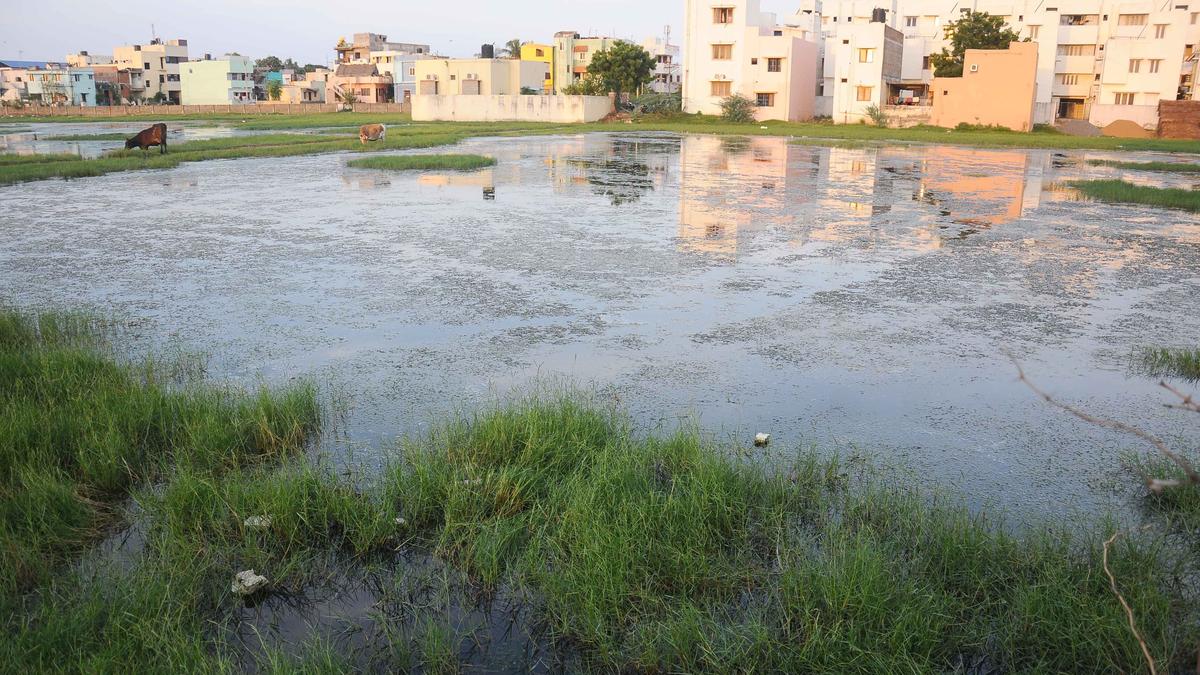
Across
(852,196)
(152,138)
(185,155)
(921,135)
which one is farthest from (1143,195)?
(921,135)

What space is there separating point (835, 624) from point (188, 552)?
2691 millimetres

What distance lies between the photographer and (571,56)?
90.1 metres

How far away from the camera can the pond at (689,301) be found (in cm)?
582

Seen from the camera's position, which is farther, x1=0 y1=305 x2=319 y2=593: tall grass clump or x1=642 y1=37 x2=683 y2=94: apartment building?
x1=642 y1=37 x2=683 y2=94: apartment building

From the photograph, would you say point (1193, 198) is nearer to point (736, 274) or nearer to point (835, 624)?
point (736, 274)

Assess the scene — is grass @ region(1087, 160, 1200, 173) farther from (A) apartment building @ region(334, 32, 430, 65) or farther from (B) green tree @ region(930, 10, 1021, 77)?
(A) apartment building @ region(334, 32, 430, 65)

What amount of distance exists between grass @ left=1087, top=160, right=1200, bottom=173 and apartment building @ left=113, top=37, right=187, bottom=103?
95161mm

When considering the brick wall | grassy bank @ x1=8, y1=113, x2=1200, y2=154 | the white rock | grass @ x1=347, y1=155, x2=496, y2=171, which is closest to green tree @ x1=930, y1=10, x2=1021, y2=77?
grassy bank @ x1=8, y1=113, x2=1200, y2=154

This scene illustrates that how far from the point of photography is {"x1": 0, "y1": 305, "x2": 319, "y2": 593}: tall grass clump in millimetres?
4098

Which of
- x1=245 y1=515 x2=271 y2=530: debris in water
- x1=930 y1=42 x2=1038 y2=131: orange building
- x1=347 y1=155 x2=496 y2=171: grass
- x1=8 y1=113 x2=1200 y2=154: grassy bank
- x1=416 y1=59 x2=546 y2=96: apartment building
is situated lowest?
x1=245 y1=515 x2=271 y2=530: debris in water

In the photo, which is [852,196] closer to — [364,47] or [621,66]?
[621,66]

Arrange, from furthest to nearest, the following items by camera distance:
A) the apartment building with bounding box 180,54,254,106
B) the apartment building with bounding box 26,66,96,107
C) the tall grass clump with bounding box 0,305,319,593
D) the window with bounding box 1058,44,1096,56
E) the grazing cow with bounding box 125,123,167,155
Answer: the apartment building with bounding box 180,54,254,106 → the apartment building with bounding box 26,66,96,107 → the window with bounding box 1058,44,1096,56 → the grazing cow with bounding box 125,123,167,155 → the tall grass clump with bounding box 0,305,319,593

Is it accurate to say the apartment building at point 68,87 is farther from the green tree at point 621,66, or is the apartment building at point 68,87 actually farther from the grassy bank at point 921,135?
the green tree at point 621,66

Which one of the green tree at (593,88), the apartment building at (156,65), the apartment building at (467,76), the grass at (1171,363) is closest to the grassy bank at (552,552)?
the grass at (1171,363)
